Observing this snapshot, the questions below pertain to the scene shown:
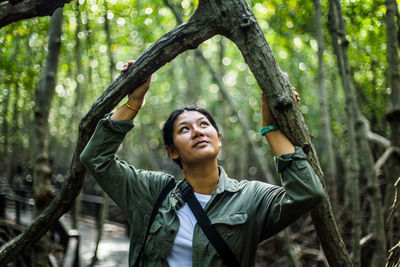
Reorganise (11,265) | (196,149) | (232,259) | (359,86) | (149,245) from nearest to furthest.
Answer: (232,259), (149,245), (196,149), (11,265), (359,86)

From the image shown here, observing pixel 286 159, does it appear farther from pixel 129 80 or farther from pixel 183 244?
pixel 129 80

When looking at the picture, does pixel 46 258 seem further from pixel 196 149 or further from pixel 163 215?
pixel 196 149

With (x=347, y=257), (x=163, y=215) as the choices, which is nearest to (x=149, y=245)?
(x=163, y=215)

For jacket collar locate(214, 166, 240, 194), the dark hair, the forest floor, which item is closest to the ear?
the dark hair

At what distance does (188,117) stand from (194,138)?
6.4 inches

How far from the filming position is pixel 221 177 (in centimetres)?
184

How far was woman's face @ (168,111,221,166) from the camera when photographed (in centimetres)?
179

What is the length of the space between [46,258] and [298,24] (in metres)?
5.90

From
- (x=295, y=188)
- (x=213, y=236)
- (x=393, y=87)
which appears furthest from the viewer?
(x=393, y=87)

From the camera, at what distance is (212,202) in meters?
1.71

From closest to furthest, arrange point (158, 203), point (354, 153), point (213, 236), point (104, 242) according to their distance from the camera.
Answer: point (213, 236), point (158, 203), point (354, 153), point (104, 242)

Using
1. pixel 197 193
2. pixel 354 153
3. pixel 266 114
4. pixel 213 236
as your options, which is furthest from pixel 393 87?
pixel 213 236

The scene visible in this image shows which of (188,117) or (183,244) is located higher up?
(188,117)

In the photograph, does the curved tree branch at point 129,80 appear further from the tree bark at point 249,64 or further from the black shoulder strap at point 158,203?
the black shoulder strap at point 158,203
